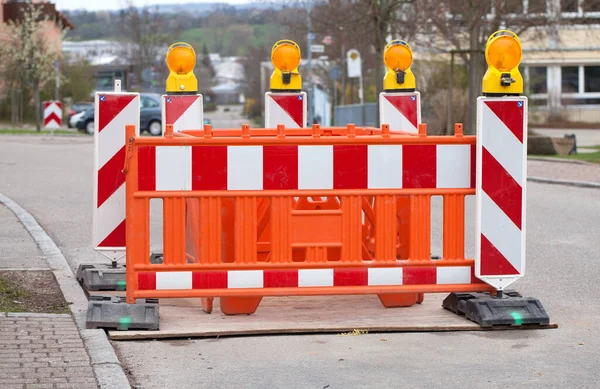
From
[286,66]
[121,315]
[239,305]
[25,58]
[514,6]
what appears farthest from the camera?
[25,58]

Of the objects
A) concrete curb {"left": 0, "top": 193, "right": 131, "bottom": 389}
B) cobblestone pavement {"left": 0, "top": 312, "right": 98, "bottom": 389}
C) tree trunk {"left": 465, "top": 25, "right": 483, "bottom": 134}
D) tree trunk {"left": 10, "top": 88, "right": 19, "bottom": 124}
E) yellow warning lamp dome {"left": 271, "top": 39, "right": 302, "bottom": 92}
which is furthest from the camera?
tree trunk {"left": 10, "top": 88, "right": 19, "bottom": 124}

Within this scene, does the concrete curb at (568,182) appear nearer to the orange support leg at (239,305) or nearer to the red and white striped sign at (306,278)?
the red and white striped sign at (306,278)

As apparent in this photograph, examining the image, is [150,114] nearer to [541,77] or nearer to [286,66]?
[541,77]

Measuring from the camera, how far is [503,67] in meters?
6.49

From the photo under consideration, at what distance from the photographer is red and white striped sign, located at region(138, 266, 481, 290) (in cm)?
634

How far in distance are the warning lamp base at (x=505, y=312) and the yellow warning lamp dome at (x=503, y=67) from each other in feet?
3.95

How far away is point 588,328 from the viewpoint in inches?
255

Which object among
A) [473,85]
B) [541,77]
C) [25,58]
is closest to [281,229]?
[473,85]

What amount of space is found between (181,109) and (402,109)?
1.74 meters

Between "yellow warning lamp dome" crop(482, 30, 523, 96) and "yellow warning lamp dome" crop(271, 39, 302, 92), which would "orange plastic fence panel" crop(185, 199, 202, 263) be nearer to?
"yellow warning lamp dome" crop(482, 30, 523, 96)

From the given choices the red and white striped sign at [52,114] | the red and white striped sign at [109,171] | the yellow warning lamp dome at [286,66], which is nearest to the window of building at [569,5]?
the red and white striped sign at [52,114]

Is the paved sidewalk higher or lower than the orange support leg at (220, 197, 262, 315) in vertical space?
lower

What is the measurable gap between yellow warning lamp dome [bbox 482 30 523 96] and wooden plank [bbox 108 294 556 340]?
1366 millimetres

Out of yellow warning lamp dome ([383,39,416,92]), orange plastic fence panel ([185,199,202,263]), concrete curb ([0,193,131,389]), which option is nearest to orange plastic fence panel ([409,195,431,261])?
orange plastic fence panel ([185,199,202,263])
